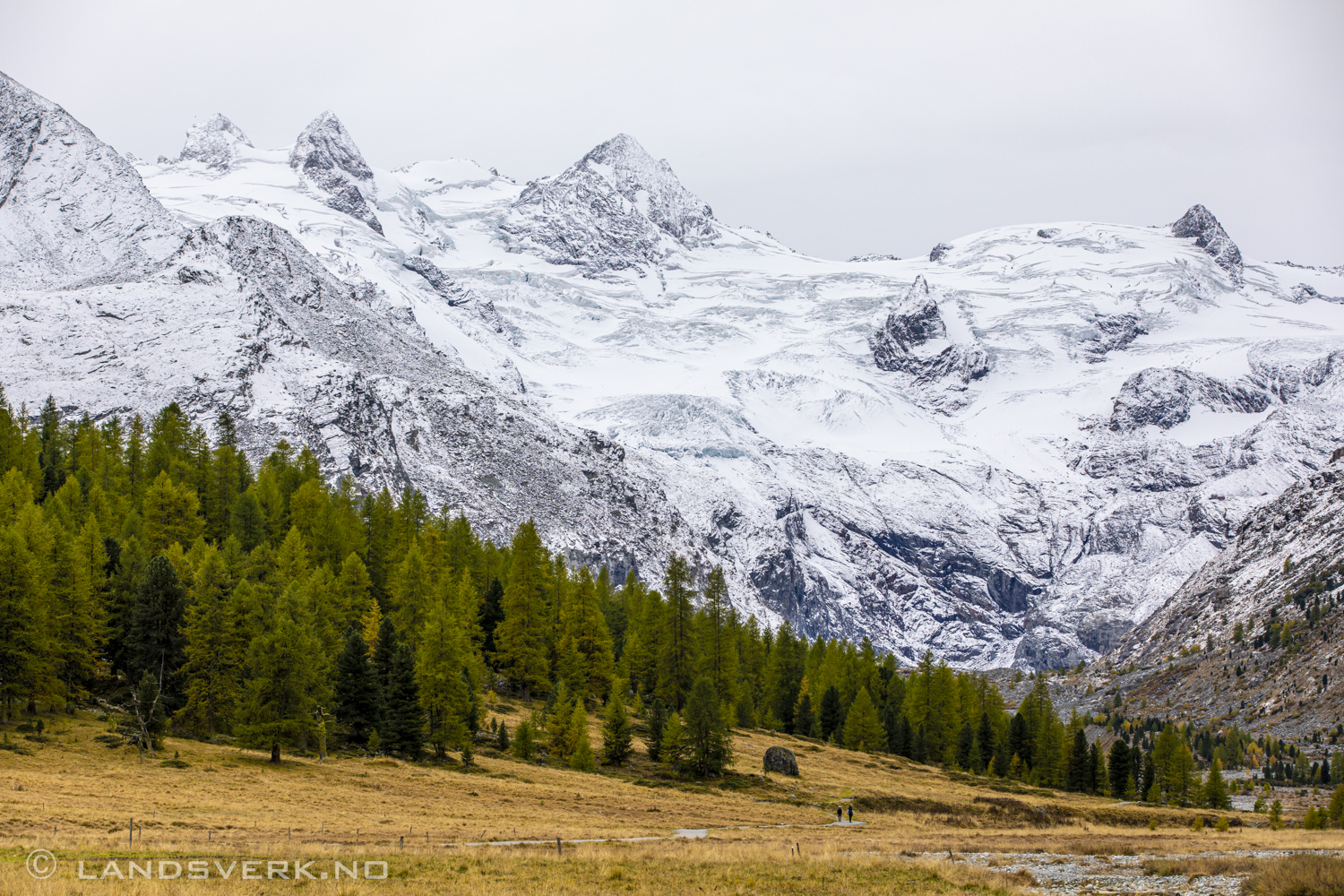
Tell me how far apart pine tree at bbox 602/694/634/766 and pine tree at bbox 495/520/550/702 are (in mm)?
15819

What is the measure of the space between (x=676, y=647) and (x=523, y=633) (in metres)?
13.5

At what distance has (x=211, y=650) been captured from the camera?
57594 millimetres

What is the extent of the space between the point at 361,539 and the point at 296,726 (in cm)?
3656

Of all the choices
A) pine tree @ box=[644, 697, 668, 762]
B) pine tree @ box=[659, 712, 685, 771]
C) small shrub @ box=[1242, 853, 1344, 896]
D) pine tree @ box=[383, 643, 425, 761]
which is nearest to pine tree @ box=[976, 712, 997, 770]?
pine tree @ box=[644, 697, 668, 762]

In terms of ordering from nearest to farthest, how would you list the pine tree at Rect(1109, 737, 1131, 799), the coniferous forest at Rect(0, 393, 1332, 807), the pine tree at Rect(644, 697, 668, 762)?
1. the coniferous forest at Rect(0, 393, 1332, 807)
2. the pine tree at Rect(644, 697, 668, 762)
3. the pine tree at Rect(1109, 737, 1131, 799)

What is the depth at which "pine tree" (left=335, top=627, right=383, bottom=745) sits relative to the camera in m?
61.2

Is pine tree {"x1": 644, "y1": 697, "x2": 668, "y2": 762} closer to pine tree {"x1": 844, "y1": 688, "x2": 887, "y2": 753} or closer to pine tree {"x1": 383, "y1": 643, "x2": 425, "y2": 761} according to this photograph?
pine tree {"x1": 383, "y1": 643, "x2": 425, "y2": 761}

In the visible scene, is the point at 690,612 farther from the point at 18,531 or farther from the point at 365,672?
the point at 18,531

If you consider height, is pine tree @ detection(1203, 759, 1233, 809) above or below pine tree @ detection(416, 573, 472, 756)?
below

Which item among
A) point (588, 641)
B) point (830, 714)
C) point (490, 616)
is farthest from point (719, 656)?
point (490, 616)

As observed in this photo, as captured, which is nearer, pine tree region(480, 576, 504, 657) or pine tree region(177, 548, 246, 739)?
pine tree region(177, 548, 246, 739)

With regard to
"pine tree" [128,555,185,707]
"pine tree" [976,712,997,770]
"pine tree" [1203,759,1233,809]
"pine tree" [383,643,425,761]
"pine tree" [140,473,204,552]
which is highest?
"pine tree" [140,473,204,552]

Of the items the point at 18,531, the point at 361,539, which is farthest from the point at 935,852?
the point at 361,539

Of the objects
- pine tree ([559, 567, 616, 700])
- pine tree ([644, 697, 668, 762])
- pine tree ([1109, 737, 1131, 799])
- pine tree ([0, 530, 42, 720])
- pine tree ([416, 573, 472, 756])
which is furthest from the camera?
pine tree ([1109, 737, 1131, 799])
